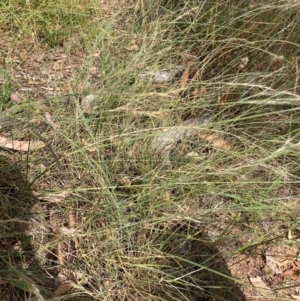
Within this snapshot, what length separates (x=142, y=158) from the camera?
1.73m

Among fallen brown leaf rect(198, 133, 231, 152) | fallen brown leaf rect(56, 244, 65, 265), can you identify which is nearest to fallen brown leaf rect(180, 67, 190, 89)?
fallen brown leaf rect(198, 133, 231, 152)

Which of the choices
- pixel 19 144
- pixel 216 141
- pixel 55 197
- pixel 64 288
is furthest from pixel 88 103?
pixel 64 288

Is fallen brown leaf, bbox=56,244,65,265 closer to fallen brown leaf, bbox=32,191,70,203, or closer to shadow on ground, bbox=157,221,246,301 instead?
fallen brown leaf, bbox=32,191,70,203

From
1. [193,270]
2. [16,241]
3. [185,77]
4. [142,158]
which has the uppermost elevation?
[185,77]

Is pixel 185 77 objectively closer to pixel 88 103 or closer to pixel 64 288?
pixel 88 103

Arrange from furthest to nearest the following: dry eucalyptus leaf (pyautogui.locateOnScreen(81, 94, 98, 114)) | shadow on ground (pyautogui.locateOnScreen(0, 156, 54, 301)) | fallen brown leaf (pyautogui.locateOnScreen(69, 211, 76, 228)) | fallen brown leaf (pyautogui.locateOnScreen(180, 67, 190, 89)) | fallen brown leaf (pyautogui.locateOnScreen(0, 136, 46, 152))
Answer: fallen brown leaf (pyautogui.locateOnScreen(180, 67, 190, 89)), dry eucalyptus leaf (pyautogui.locateOnScreen(81, 94, 98, 114)), fallen brown leaf (pyautogui.locateOnScreen(0, 136, 46, 152)), fallen brown leaf (pyautogui.locateOnScreen(69, 211, 76, 228)), shadow on ground (pyautogui.locateOnScreen(0, 156, 54, 301))

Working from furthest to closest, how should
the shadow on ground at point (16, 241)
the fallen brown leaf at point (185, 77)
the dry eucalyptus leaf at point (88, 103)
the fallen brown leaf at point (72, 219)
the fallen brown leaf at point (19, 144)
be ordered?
the fallen brown leaf at point (185, 77)
the dry eucalyptus leaf at point (88, 103)
the fallen brown leaf at point (19, 144)
the fallen brown leaf at point (72, 219)
the shadow on ground at point (16, 241)

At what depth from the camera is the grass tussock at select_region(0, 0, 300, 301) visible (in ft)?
4.84

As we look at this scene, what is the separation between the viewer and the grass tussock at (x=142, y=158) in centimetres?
148

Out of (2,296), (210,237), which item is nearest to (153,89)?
(210,237)

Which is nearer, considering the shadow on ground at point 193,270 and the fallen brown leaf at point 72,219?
the shadow on ground at point 193,270

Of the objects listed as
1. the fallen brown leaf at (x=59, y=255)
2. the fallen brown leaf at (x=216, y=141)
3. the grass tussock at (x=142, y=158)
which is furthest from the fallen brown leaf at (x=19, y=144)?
the fallen brown leaf at (x=216, y=141)

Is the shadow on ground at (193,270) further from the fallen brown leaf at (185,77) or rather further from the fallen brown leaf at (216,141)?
the fallen brown leaf at (185,77)

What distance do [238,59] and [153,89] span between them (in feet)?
1.43
